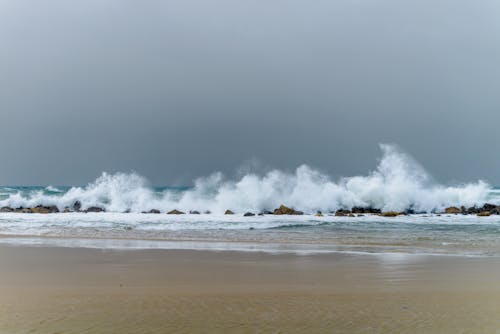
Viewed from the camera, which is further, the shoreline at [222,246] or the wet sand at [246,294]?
the shoreline at [222,246]

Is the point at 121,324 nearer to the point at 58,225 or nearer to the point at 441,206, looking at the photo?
the point at 58,225

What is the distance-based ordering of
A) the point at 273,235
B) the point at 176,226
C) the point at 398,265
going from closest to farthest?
the point at 398,265 < the point at 273,235 < the point at 176,226

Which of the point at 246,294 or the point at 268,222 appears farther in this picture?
the point at 268,222

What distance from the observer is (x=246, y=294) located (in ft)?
20.9

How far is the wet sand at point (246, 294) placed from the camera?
16.0 feet

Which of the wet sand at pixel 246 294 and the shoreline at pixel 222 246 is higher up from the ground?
the shoreline at pixel 222 246

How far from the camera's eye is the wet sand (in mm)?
4863

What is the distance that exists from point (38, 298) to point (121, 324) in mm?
1763

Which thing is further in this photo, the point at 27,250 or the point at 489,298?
the point at 27,250

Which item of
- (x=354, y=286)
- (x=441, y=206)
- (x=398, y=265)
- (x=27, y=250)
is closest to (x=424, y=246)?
(x=398, y=265)

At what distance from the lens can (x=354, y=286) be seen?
276 inches

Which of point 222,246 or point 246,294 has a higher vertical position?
point 222,246

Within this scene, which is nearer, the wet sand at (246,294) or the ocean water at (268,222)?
the wet sand at (246,294)

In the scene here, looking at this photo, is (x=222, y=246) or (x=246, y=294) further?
(x=222, y=246)
